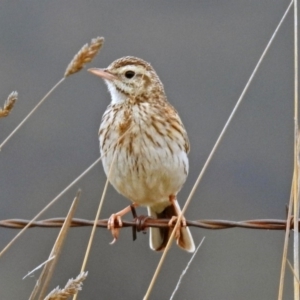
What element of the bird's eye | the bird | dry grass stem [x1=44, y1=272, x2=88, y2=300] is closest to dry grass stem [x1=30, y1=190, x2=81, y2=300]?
dry grass stem [x1=44, y1=272, x2=88, y2=300]

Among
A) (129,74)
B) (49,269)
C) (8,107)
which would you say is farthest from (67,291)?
(129,74)

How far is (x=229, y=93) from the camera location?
22031 mm

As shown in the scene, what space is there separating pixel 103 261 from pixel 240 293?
2.19 meters

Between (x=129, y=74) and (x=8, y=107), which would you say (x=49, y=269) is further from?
(x=129, y=74)

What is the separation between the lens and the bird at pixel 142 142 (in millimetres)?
7402

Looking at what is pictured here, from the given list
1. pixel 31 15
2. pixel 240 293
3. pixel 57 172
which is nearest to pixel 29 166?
pixel 57 172

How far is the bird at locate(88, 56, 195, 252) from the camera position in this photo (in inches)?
291

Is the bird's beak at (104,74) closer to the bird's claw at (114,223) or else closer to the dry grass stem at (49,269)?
the bird's claw at (114,223)

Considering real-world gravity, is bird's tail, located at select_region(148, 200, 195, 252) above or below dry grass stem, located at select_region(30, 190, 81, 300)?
below

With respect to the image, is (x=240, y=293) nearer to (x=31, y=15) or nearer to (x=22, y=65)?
(x=22, y=65)

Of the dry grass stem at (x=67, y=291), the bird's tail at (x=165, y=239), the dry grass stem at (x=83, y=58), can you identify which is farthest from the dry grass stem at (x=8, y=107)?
the bird's tail at (x=165, y=239)

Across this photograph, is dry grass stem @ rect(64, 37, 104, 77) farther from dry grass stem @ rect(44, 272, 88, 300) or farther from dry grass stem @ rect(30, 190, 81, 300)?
dry grass stem @ rect(44, 272, 88, 300)

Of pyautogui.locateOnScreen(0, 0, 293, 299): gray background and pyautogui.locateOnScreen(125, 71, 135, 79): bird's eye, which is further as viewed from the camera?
pyautogui.locateOnScreen(0, 0, 293, 299): gray background

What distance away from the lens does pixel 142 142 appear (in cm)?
741
